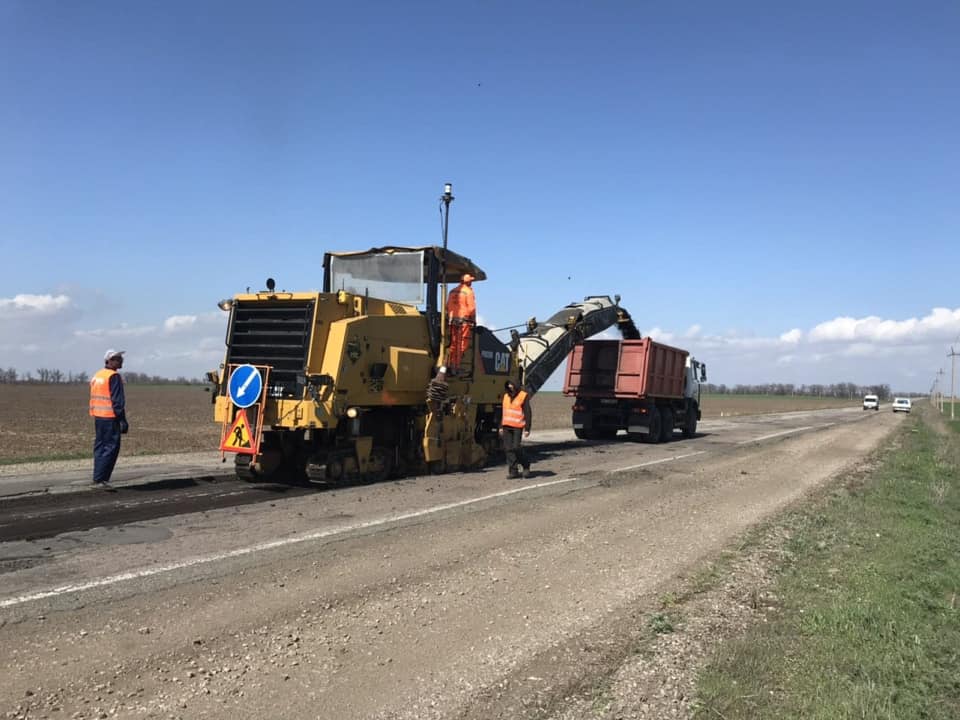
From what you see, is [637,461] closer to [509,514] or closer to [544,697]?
[509,514]

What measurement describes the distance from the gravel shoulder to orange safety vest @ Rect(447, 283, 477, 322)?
5.26 meters

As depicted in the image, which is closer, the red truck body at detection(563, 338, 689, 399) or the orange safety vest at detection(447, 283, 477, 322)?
the orange safety vest at detection(447, 283, 477, 322)

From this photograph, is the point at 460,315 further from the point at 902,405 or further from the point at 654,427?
the point at 902,405

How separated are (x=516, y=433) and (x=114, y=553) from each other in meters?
7.04

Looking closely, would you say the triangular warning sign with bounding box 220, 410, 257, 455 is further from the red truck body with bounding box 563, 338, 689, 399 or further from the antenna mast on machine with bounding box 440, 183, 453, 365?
the red truck body with bounding box 563, 338, 689, 399

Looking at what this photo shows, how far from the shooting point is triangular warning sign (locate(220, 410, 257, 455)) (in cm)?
986

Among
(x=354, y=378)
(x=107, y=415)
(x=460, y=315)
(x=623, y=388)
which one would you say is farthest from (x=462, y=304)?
(x=623, y=388)

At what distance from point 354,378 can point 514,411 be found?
10.5ft

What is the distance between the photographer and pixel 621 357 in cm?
2075

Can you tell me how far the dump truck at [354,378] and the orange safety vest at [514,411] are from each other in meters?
0.77

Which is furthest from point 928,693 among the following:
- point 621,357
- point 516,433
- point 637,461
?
point 621,357

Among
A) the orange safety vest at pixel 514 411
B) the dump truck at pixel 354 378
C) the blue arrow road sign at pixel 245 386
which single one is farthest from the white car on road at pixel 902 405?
the blue arrow road sign at pixel 245 386

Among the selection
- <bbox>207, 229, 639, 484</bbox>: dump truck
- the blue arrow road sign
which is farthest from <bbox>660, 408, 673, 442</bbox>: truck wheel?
the blue arrow road sign

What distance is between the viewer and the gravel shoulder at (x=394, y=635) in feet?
11.8
